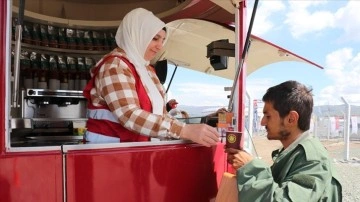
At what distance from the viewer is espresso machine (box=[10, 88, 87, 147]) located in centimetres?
311

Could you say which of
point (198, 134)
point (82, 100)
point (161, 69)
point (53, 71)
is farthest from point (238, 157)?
point (53, 71)

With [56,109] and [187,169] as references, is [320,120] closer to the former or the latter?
[56,109]

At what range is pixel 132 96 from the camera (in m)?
1.51

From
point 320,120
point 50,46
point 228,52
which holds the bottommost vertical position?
point 320,120

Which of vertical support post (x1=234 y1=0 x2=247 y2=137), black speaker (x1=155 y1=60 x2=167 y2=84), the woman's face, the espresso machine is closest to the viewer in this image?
the woman's face

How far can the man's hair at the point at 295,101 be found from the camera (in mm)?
1626

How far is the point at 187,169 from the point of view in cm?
166

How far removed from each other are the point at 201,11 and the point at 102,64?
1560mm

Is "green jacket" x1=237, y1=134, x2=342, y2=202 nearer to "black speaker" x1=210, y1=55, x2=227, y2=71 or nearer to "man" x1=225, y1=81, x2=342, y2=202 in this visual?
"man" x1=225, y1=81, x2=342, y2=202

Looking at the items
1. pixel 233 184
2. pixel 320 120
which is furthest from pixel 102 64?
pixel 320 120

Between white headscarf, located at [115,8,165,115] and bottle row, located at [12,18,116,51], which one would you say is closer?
white headscarf, located at [115,8,165,115]

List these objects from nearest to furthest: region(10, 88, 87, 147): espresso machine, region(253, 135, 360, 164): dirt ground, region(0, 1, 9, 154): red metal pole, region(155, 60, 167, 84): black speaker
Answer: region(0, 1, 9, 154): red metal pole, region(10, 88, 87, 147): espresso machine, region(155, 60, 167, 84): black speaker, region(253, 135, 360, 164): dirt ground

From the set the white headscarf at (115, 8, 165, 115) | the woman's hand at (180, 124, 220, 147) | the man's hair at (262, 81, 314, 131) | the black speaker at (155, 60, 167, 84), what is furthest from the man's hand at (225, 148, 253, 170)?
the black speaker at (155, 60, 167, 84)

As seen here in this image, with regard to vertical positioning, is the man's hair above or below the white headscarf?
below
